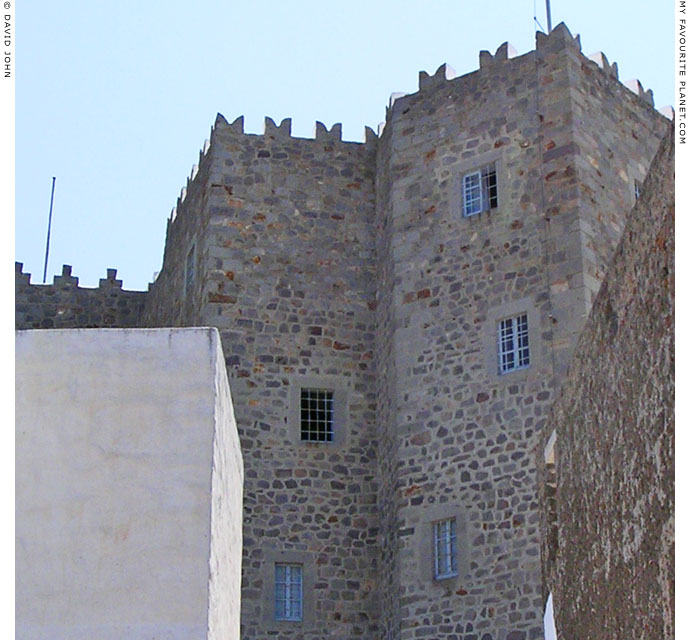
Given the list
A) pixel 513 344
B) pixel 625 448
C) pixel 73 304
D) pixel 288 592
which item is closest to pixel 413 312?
pixel 513 344

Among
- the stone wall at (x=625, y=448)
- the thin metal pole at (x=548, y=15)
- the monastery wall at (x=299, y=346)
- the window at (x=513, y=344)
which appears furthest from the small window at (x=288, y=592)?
the stone wall at (x=625, y=448)

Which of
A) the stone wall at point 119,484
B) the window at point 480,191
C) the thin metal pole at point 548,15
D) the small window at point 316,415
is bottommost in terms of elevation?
the stone wall at point 119,484

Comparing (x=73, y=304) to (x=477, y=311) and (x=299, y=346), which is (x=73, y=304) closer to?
(x=299, y=346)

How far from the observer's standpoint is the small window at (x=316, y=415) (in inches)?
885

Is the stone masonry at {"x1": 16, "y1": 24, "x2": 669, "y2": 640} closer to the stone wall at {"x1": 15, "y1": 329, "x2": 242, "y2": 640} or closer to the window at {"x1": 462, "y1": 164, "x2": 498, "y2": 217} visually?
the window at {"x1": 462, "y1": 164, "x2": 498, "y2": 217}

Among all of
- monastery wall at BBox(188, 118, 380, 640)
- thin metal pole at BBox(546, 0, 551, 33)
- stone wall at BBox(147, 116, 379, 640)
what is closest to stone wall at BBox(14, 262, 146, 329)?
stone wall at BBox(147, 116, 379, 640)

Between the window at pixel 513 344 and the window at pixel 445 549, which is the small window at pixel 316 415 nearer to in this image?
the window at pixel 445 549

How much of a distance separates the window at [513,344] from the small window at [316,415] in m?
3.04

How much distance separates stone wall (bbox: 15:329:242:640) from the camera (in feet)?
31.6

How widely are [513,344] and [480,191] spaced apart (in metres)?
2.40

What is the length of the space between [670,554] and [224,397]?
349 centimetres

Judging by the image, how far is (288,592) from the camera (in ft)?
70.7

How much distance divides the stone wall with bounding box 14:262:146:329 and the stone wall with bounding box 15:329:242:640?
1893 cm

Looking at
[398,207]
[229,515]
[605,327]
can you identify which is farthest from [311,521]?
[605,327]
